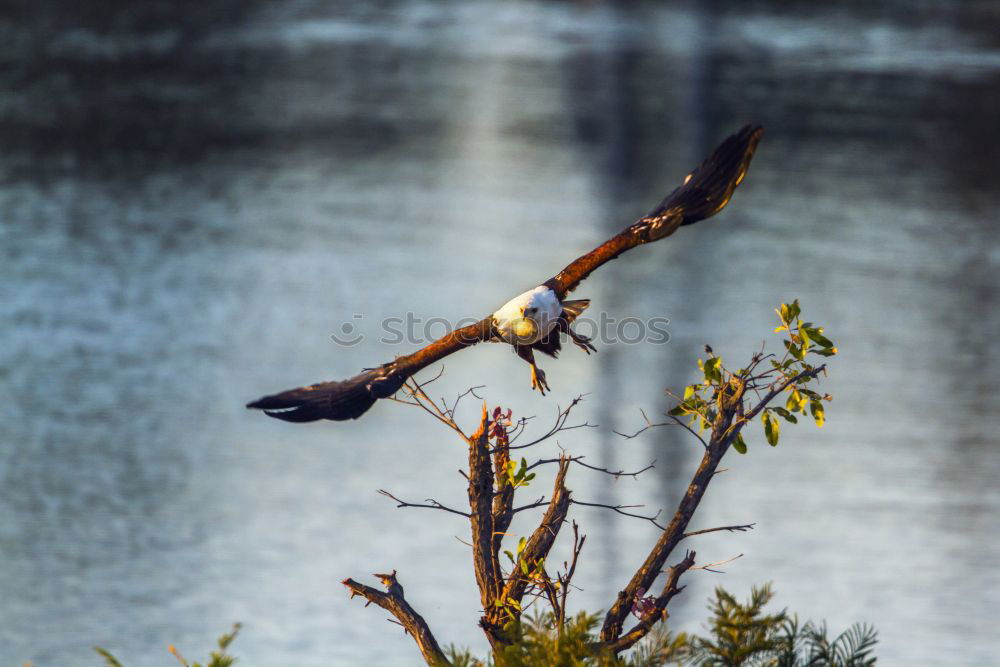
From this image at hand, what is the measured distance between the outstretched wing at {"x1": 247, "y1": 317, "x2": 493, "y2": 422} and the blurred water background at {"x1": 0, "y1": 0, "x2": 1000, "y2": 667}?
9633mm

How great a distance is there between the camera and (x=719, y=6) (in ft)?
131

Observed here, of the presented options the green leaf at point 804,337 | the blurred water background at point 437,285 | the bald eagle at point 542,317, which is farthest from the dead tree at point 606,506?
the blurred water background at point 437,285

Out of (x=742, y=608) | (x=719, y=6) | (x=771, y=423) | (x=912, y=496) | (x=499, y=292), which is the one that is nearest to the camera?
(x=742, y=608)

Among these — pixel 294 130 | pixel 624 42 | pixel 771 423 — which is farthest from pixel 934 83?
pixel 771 423

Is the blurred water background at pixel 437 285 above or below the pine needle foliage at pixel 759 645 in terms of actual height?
above

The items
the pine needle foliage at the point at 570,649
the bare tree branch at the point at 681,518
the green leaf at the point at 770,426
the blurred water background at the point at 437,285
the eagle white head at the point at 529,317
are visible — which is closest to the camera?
the pine needle foliage at the point at 570,649

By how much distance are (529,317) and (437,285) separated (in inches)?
702

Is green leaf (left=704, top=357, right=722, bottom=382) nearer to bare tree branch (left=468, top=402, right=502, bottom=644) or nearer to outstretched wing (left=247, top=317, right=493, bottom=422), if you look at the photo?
bare tree branch (left=468, top=402, right=502, bottom=644)

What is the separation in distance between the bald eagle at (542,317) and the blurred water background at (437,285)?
380 inches

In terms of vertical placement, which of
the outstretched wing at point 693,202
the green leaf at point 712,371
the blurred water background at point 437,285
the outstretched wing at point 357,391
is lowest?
the green leaf at point 712,371

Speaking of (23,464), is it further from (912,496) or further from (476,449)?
(476,449)

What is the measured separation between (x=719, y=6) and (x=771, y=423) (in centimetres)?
3641

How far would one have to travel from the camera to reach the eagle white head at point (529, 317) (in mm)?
5812

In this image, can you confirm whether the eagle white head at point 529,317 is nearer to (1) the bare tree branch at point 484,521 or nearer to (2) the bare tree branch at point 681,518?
(1) the bare tree branch at point 484,521
